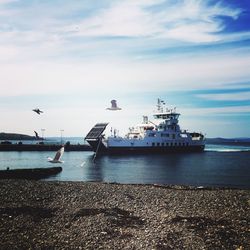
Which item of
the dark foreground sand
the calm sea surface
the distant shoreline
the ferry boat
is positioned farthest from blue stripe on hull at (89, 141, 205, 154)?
the dark foreground sand

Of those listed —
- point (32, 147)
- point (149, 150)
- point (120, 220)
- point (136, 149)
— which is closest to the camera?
point (120, 220)

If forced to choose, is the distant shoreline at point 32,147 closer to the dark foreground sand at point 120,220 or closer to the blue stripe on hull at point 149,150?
the blue stripe on hull at point 149,150

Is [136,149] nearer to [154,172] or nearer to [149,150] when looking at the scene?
[149,150]

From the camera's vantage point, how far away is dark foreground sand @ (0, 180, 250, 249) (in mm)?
12898

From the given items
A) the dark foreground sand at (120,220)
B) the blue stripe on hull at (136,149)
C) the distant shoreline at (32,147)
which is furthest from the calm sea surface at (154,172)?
the distant shoreline at (32,147)

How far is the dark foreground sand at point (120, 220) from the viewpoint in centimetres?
1290

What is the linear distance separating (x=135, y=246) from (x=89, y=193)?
1097 cm

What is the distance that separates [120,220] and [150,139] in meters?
73.0

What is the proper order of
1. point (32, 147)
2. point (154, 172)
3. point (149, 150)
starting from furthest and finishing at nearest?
point (32, 147) < point (149, 150) < point (154, 172)

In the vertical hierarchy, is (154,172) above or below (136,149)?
below

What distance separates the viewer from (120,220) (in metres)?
16.0

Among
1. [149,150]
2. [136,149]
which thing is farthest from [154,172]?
[149,150]

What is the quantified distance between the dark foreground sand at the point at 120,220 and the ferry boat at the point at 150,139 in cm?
6022

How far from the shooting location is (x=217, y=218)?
55.0ft
